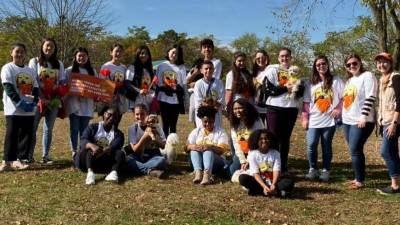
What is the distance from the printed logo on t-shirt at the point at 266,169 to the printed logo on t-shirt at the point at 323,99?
1.35 m

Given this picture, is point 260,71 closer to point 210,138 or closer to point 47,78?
point 210,138

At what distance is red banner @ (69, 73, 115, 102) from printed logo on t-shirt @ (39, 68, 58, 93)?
290 mm

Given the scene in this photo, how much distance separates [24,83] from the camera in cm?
754

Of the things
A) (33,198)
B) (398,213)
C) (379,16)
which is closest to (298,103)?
(398,213)

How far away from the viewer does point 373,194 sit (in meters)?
6.58

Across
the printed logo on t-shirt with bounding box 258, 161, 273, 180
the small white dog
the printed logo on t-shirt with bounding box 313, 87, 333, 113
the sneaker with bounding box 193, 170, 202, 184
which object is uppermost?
the printed logo on t-shirt with bounding box 313, 87, 333, 113

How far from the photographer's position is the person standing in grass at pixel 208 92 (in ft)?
24.4

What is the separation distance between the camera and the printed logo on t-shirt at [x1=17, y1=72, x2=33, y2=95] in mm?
7531

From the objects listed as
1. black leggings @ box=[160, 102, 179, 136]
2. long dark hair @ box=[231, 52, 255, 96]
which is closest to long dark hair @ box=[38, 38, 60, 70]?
black leggings @ box=[160, 102, 179, 136]

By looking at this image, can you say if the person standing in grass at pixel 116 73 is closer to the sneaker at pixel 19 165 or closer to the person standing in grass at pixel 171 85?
the person standing in grass at pixel 171 85

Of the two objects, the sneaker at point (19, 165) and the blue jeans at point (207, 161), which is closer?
the blue jeans at point (207, 161)

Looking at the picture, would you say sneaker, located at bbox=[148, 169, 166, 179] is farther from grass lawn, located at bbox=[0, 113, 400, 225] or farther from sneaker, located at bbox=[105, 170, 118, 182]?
sneaker, located at bbox=[105, 170, 118, 182]

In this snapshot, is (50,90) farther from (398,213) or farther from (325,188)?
(398,213)

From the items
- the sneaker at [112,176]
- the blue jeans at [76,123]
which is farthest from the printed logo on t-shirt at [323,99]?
the blue jeans at [76,123]
